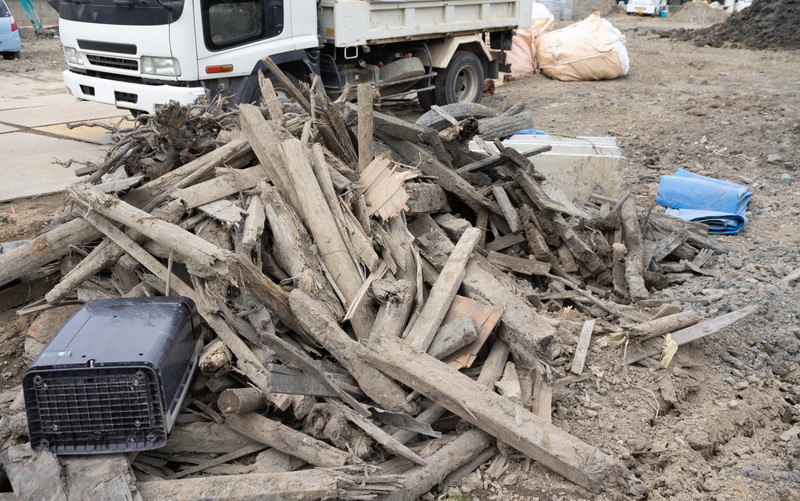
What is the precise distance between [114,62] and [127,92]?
20.4 inches

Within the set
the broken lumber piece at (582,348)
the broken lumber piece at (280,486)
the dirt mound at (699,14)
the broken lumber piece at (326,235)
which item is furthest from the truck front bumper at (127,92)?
the dirt mound at (699,14)

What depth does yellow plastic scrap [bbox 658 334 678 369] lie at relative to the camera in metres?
4.43

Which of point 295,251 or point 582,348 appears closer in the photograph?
point 295,251

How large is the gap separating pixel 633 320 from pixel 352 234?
7.70 ft

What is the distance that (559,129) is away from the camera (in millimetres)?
11414

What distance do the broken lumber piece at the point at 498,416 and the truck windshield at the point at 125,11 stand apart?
6.02 meters

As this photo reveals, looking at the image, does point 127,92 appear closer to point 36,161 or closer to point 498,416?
point 36,161

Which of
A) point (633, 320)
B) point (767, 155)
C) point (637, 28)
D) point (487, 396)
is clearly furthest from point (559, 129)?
point (637, 28)

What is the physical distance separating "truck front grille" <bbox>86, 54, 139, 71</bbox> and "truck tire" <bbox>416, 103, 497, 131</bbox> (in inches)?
157

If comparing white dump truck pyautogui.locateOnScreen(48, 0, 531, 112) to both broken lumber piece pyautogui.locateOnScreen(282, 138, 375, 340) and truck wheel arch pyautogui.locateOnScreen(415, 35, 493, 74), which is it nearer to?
truck wheel arch pyautogui.locateOnScreen(415, 35, 493, 74)

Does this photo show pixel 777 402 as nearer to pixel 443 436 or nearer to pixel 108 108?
pixel 443 436

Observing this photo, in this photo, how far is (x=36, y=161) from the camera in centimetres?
869

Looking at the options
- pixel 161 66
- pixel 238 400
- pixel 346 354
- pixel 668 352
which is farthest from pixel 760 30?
pixel 238 400

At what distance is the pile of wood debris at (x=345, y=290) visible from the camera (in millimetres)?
3471
